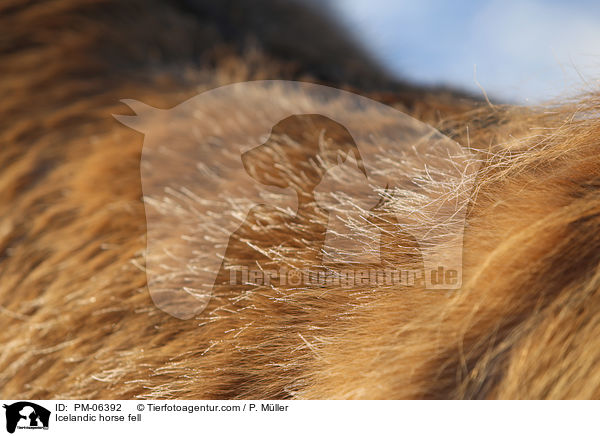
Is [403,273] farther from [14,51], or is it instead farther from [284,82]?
[14,51]

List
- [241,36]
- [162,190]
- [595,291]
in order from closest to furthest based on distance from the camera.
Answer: [595,291] < [162,190] < [241,36]

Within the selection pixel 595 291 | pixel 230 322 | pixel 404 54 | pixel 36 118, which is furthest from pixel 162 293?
pixel 404 54
